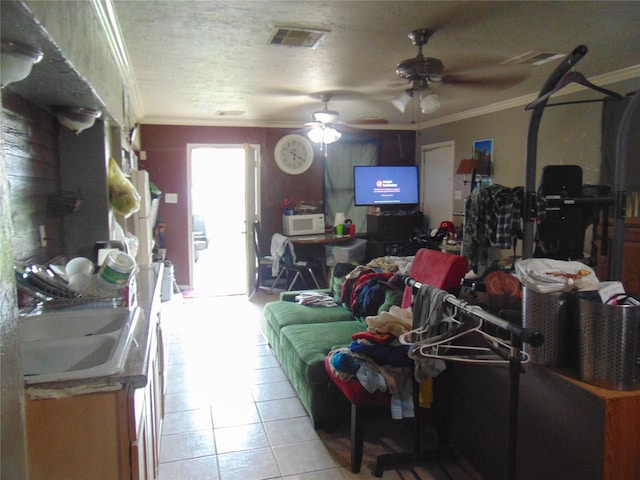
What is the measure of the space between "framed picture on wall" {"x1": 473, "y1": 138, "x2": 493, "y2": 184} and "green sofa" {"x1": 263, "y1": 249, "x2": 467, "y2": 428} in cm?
256

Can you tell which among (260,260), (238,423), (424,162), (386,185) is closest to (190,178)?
(260,260)

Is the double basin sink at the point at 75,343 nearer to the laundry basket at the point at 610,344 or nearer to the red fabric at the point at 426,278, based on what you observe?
the red fabric at the point at 426,278

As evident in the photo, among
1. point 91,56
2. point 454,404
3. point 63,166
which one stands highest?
point 91,56

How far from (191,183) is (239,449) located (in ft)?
15.0

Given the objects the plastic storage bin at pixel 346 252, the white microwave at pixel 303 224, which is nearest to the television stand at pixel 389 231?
the plastic storage bin at pixel 346 252

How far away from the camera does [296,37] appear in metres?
2.97

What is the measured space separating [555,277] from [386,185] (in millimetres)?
5265

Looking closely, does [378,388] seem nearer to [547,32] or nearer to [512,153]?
[547,32]

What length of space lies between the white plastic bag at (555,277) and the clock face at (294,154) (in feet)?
17.4

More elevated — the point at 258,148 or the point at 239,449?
the point at 258,148

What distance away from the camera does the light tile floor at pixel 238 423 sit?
8.11ft

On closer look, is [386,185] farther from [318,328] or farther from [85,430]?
[85,430]

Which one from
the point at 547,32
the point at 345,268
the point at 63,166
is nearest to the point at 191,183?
the point at 345,268

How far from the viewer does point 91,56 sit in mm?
2189
